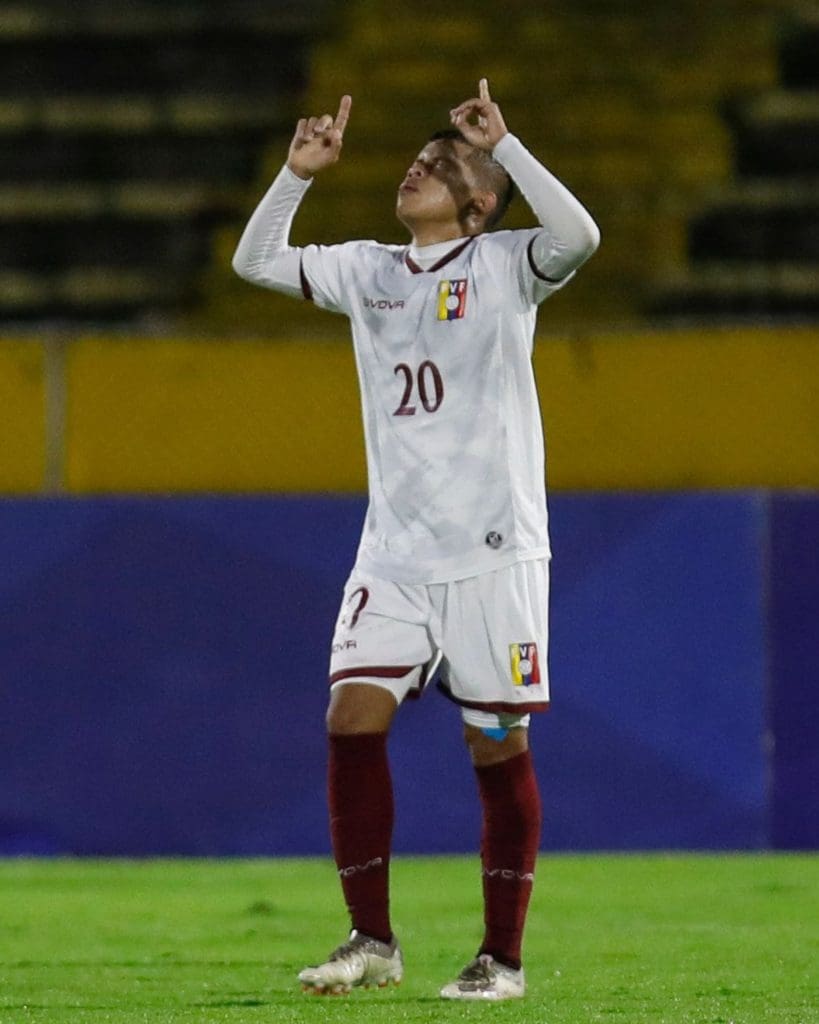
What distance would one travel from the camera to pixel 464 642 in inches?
178

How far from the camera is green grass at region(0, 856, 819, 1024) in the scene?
4.25m

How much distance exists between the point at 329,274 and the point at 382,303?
7.4 inches

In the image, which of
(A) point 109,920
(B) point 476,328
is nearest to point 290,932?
(A) point 109,920

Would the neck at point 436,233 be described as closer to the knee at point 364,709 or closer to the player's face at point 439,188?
the player's face at point 439,188

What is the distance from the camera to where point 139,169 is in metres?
12.7

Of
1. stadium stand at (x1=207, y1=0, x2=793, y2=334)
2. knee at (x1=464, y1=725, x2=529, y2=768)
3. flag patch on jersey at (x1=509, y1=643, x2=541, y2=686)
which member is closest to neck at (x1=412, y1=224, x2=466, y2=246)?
flag patch on jersey at (x1=509, y1=643, x2=541, y2=686)

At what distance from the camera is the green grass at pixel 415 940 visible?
13.9 feet

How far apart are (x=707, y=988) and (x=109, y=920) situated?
6.60 ft

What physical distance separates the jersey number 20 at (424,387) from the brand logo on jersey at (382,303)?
4.9 inches

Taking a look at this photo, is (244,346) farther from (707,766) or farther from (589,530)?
(707,766)

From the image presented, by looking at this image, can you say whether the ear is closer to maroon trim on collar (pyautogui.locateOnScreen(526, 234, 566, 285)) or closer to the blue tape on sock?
maroon trim on collar (pyautogui.locateOnScreen(526, 234, 566, 285))

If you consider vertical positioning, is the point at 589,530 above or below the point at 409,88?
below

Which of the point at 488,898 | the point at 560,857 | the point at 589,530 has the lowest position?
the point at 560,857

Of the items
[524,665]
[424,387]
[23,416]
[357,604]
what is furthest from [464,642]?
[23,416]
